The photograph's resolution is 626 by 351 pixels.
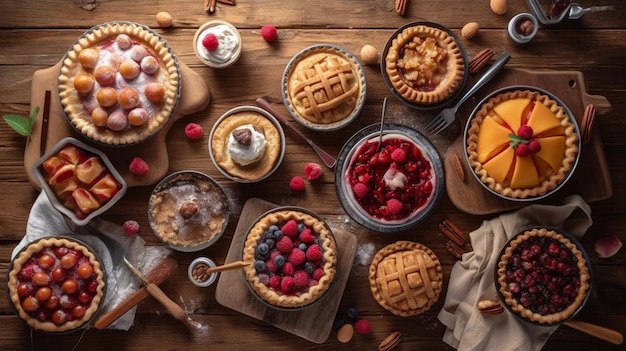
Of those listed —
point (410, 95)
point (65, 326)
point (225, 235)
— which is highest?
point (410, 95)

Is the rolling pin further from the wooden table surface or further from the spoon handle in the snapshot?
the spoon handle

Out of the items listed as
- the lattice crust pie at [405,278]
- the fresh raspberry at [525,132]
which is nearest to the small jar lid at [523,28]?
the fresh raspberry at [525,132]

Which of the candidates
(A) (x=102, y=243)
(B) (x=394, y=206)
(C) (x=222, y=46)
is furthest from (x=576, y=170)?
(A) (x=102, y=243)

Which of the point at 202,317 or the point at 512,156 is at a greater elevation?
the point at 512,156

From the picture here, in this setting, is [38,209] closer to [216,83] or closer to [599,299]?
[216,83]

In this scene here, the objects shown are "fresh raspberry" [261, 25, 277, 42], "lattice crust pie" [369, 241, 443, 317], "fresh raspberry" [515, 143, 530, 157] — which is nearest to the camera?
"fresh raspberry" [515, 143, 530, 157]

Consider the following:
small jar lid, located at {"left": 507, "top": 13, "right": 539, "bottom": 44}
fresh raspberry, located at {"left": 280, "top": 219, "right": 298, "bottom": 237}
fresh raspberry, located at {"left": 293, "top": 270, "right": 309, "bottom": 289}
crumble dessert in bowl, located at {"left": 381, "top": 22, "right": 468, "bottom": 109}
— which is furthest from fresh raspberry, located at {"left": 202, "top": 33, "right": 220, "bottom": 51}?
small jar lid, located at {"left": 507, "top": 13, "right": 539, "bottom": 44}

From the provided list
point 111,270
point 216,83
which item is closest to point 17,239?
A: point 111,270
